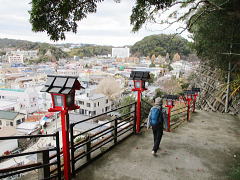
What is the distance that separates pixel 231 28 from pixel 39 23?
7162 millimetres

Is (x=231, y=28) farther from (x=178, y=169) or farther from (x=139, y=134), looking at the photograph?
(x=178, y=169)

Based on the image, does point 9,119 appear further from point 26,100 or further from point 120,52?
point 120,52

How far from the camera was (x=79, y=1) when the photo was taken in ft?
13.5

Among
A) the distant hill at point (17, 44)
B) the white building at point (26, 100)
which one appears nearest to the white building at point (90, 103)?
the white building at point (26, 100)

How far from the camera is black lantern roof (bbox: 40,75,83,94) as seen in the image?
2.60 metres

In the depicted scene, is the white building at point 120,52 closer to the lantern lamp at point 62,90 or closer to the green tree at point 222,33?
the green tree at point 222,33

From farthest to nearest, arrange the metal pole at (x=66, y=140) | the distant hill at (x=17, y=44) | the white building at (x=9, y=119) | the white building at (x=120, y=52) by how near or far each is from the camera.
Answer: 1. the white building at (x=120, y=52)
2. the distant hill at (x=17, y=44)
3. the white building at (x=9, y=119)
4. the metal pole at (x=66, y=140)

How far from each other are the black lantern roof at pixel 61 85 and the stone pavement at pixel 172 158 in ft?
5.58

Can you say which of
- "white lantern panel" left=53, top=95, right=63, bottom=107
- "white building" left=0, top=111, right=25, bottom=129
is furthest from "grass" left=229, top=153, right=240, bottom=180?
"white building" left=0, top=111, right=25, bottom=129

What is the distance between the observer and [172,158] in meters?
4.02

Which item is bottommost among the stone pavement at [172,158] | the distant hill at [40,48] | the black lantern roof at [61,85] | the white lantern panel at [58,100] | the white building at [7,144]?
the white building at [7,144]

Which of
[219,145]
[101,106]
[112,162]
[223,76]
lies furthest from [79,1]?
[101,106]

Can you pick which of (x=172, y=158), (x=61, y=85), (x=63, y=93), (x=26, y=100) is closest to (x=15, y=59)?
(x=26, y=100)

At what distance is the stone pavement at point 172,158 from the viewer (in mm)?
3342
